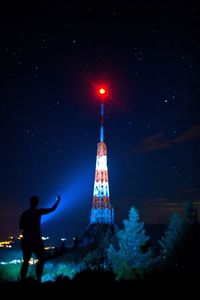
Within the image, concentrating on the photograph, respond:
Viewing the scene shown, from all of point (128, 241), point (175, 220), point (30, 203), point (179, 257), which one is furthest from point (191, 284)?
point (128, 241)

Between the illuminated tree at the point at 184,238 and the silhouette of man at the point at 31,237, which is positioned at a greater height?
the illuminated tree at the point at 184,238

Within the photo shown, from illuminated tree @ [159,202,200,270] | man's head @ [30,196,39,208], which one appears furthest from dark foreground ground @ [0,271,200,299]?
illuminated tree @ [159,202,200,270]

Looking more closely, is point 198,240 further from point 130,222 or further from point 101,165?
point 101,165

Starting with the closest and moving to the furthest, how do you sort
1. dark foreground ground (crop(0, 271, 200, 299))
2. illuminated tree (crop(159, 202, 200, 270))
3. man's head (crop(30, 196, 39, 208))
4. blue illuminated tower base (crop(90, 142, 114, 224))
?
dark foreground ground (crop(0, 271, 200, 299)) < man's head (crop(30, 196, 39, 208)) < illuminated tree (crop(159, 202, 200, 270)) < blue illuminated tower base (crop(90, 142, 114, 224))

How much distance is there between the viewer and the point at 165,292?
6680 millimetres

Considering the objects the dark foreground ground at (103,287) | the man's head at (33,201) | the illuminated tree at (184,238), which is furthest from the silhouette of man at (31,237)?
the illuminated tree at (184,238)

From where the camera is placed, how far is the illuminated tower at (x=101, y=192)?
8975cm

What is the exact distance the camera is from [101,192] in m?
90.9

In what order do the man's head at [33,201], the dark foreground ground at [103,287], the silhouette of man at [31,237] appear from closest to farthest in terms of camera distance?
the dark foreground ground at [103,287] → the silhouette of man at [31,237] → the man's head at [33,201]

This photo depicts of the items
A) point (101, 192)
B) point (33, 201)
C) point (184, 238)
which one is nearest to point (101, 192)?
point (101, 192)

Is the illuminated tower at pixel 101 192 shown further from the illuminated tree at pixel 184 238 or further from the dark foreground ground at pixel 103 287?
the dark foreground ground at pixel 103 287

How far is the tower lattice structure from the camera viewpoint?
89.8 meters

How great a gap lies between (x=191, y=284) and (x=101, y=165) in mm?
85761

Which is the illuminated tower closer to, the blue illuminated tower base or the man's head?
the blue illuminated tower base
